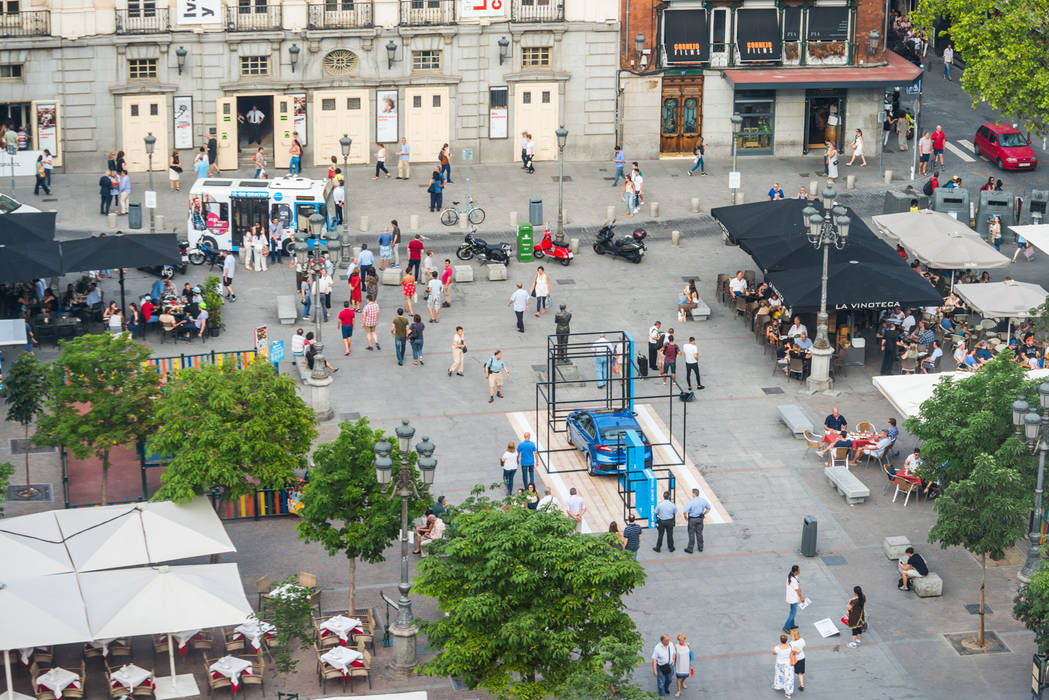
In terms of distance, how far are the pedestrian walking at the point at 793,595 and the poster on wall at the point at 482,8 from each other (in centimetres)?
3153

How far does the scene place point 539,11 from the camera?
63.3m

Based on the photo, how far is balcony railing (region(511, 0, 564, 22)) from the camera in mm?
63188

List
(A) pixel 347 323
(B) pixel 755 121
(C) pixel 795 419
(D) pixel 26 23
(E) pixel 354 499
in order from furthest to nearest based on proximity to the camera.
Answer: (B) pixel 755 121 < (D) pixel 26 23 < (A) pixel 347 323 < (C) pixel 795 419 < (E) pixel 354 499

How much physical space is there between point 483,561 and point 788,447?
46.0 ft

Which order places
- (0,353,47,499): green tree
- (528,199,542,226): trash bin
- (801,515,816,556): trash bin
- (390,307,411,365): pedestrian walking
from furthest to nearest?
(528,199,542,226): trash bin, (390,307,411,365): pedestrian walking, (0,353,47,499): green tree, (801,515,816,556): trash bin

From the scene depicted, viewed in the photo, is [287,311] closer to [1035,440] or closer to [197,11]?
[197,11]

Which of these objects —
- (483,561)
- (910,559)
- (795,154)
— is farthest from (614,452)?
(795,154)

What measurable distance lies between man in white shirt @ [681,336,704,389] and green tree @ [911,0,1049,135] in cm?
1601

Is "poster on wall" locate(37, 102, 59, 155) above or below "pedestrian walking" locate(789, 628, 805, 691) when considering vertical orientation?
above

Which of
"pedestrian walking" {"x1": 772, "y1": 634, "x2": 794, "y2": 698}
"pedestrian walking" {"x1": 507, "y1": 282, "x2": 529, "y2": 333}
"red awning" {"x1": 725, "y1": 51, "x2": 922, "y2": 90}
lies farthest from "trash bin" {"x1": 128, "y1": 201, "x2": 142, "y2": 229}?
"pedestrian walking" {"x1": 772, "y1": 634, "x2": 794, "y2": 698}

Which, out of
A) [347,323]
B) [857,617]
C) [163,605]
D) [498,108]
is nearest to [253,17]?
[498,108]

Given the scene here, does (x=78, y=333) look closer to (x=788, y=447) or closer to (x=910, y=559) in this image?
(x=788, y=447)

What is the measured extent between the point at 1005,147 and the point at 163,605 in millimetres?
39887

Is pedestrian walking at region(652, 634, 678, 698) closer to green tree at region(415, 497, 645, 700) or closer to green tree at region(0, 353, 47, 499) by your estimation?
green tree at region(415, 497, 645, 700)
